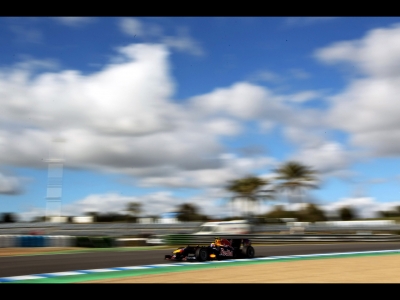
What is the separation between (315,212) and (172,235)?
53.3ft

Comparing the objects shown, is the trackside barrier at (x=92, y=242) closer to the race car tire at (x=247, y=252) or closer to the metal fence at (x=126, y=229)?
the metal fence at (x=126, y=229)

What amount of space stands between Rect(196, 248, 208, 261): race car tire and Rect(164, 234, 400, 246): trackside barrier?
6692mm

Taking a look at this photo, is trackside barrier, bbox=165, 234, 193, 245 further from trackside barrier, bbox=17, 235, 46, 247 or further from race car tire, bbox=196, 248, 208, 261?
race car tire, bbox=196, 248, 208, 261

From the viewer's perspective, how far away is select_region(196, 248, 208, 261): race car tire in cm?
1169

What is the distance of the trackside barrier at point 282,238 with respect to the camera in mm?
20141

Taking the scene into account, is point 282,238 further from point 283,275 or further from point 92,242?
point 283,275

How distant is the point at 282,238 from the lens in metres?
22.9

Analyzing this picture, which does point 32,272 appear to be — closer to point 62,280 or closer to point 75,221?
point 62,280

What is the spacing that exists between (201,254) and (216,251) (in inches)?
24.4

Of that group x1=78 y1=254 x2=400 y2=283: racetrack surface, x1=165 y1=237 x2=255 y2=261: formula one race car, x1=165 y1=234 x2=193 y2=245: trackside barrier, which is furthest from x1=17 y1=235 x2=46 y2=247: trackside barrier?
x1=78 y1=254 x2=400 y2=283: racetrack surface

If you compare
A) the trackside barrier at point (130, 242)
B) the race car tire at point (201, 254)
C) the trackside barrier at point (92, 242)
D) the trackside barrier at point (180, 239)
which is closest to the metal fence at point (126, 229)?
the trackside barrier at point (130, 242)

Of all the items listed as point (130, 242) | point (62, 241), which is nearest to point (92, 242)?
point (62, 241)
